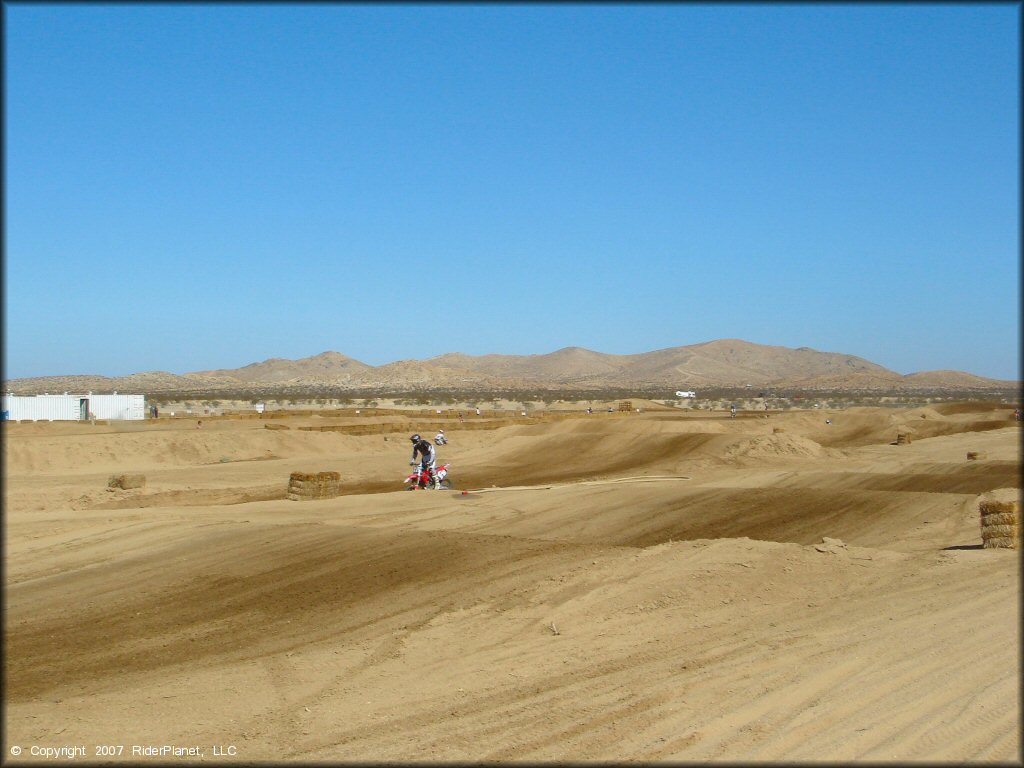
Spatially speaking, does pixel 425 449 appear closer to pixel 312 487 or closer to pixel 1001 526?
pixel 312 487

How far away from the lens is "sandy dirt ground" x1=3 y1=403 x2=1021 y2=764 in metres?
8.73

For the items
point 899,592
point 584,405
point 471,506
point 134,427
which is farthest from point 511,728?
point 584,405

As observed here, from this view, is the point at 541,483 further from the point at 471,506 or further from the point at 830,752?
the point at 830,752

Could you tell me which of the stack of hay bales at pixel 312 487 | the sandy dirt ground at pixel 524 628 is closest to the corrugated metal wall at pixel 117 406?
the sandy dirt ground at pixel 524 628

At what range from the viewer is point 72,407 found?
216ft

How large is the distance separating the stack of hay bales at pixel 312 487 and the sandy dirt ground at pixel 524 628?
1.06m

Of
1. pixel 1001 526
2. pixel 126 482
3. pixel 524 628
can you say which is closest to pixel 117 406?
pixel 126 482

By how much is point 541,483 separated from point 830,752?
90.5 ft

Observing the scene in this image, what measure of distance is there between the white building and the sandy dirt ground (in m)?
39.6

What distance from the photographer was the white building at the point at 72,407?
63.7 meters

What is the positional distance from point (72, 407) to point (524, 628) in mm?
61083

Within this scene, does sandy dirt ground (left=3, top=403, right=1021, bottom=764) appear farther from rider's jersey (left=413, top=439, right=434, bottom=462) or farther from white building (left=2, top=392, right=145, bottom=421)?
white building (left=2, top=392, right=145, bottom=421)

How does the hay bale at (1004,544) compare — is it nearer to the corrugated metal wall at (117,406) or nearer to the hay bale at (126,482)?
the hay bale at (126,482)

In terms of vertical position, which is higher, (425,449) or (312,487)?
(425,449)
